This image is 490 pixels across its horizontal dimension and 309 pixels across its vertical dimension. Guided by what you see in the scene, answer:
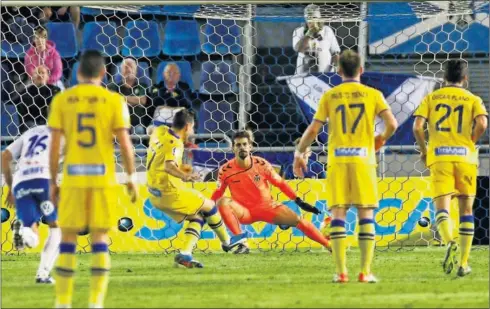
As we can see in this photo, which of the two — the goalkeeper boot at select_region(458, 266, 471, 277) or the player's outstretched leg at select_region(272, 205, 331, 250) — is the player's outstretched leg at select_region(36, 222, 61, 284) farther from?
the player's outstretched leg at select_region(272, 205, 331, 250)

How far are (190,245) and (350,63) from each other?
2.98 metres

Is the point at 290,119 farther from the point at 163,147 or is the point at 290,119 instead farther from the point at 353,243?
the point at 163,147

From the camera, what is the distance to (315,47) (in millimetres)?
15664

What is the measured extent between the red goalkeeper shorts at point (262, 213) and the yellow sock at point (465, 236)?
9.81ft

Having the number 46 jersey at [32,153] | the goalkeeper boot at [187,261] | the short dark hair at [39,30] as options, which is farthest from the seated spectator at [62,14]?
the number 46 jersey at [32,153]

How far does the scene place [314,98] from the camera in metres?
15.2

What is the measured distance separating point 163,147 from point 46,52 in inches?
154

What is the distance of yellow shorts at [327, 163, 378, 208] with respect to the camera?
9.66 metres

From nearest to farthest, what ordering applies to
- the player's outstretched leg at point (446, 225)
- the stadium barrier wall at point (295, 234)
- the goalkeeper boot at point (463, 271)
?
the goalkeeper boot at point (463, 271), the player's outstretched leg at point (446, 225), the stadium barrier wall at point (295, 234)

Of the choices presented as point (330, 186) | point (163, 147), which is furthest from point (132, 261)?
point (330, 186)

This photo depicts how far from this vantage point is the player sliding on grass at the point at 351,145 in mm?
9664

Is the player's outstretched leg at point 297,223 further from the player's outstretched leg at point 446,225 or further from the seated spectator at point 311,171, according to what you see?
the player's outstretched leg at point 446,225

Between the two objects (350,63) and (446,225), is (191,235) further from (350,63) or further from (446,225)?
(350,63)

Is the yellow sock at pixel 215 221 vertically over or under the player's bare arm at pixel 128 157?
under
